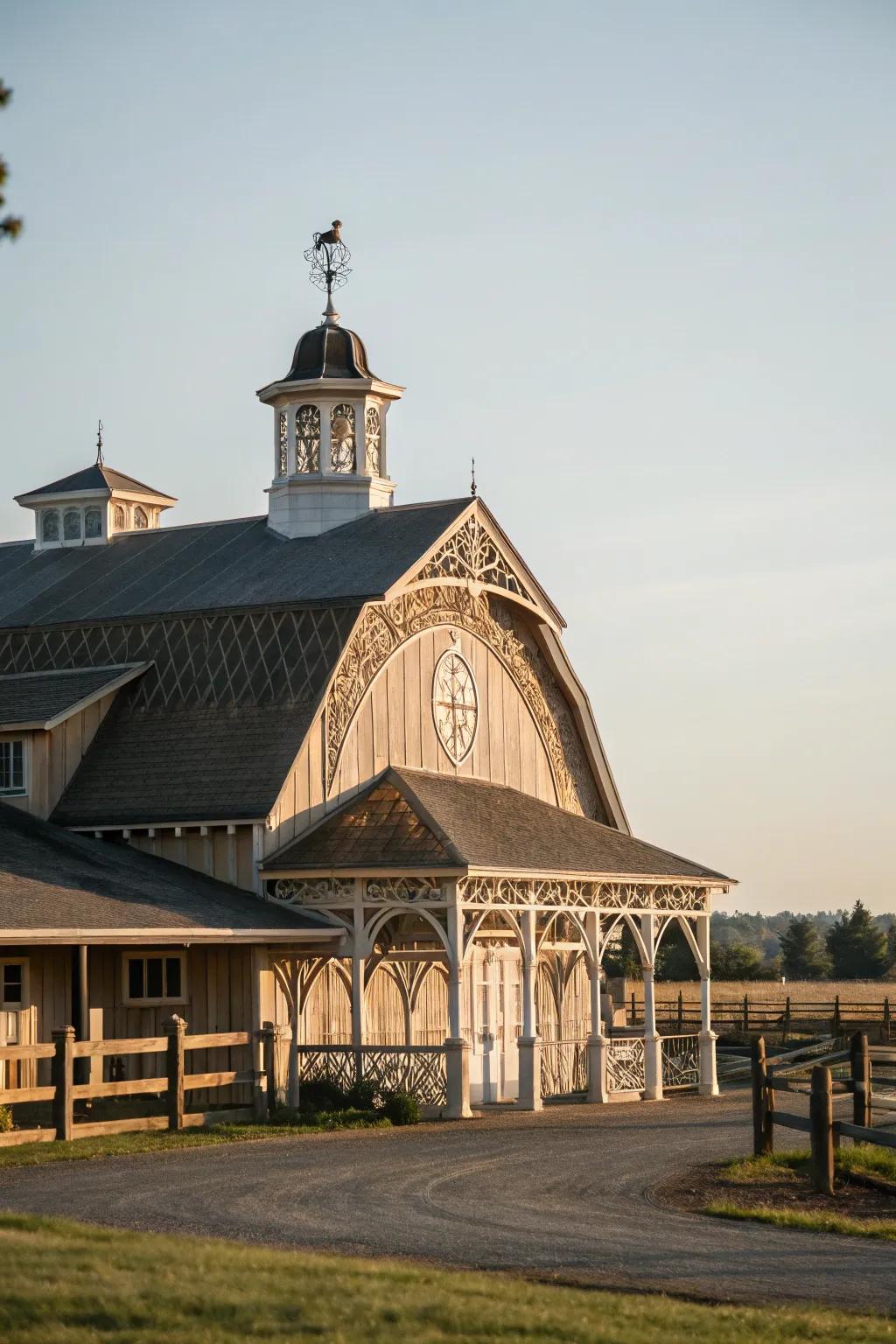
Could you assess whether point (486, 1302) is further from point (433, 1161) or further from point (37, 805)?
point (37, 805)

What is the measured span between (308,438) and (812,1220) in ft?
78.1

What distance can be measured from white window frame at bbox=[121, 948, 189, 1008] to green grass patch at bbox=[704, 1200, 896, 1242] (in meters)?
13.1

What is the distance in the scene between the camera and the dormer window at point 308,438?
38406 millimetres

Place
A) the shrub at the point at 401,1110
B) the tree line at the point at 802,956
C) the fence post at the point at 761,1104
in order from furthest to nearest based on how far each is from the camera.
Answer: the tree line at the point at 802,956, the shrub at the point at 401,1110, the fence post at the point at 761,1104

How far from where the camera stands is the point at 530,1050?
1220 inches

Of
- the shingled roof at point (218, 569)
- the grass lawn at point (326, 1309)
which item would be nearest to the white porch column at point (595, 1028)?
the shingled roof at point (218, 569)

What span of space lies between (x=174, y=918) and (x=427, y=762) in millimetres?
8491

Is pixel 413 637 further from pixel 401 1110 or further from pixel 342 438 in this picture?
pixel 401 1110

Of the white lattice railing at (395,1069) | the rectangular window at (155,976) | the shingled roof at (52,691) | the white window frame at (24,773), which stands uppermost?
the shingled roof at (52,691)

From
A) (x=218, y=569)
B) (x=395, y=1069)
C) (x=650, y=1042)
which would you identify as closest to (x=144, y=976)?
(x=395, y=1069)

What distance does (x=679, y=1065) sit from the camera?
3716 centimetres

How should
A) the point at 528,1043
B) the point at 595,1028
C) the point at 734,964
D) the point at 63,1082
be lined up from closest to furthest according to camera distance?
the point at 63,1082 → the point at 528,1043 → the point at 595,1028 → the point at 734,964

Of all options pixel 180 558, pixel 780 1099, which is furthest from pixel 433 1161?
pixel 180 558

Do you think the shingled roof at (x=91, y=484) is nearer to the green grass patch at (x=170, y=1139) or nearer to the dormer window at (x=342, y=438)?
the dormer window at (x=342, y=438)
